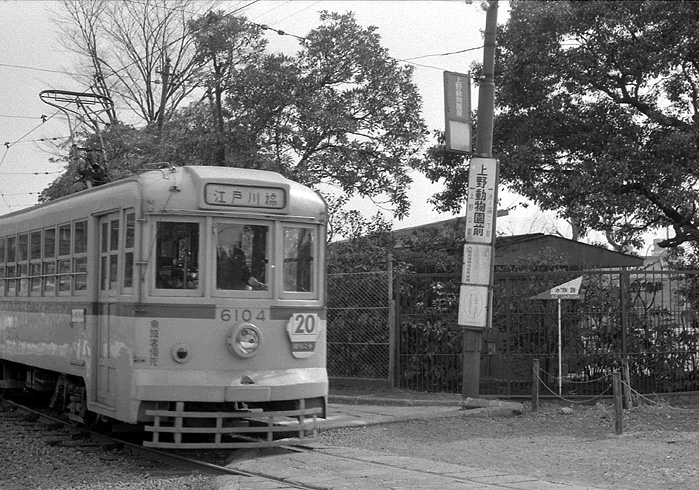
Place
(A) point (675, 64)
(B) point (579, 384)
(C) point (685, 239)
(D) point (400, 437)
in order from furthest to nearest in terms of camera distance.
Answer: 1. (C) point (685, 239)
2. (A) point (675, 64)
3. (B) point (579, 384)
4. (D) point (400, 437)

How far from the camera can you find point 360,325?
17406mm

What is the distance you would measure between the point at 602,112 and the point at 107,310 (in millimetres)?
10944

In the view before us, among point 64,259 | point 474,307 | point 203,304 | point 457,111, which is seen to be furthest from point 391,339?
point 203,304

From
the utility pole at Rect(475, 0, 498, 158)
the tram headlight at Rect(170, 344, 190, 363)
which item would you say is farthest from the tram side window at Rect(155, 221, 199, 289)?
the utility pole at Rect(475, 0, 498, 158)

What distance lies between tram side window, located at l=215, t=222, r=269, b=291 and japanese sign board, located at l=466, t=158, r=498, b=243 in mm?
4422

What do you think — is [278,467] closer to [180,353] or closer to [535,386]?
[180,353]

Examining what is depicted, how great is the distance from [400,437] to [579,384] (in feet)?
14.8

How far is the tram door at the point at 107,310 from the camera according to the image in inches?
420

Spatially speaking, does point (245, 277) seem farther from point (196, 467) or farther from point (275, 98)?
point (275, 98)

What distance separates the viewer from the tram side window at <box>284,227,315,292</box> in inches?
425

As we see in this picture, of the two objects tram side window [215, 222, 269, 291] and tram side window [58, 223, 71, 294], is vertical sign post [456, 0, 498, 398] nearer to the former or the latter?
tram side window [215, 222, 269, 291]

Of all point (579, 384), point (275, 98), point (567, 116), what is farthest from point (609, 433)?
point (275, 98)

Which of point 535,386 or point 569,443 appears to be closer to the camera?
point 569,443

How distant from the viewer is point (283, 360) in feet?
34.7
